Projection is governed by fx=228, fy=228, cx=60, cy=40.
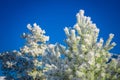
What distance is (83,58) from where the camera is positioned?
9102 millimetres

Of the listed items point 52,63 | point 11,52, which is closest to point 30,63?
point 11,52

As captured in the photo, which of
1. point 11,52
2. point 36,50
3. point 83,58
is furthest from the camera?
point 11,52

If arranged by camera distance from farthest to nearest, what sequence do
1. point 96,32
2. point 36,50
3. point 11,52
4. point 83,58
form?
1. point 11,52
2. point 36,50
3. point 96,32
4. point 83,58

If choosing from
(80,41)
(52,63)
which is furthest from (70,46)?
(52,63)

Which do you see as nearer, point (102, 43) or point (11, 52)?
point (102, 43)

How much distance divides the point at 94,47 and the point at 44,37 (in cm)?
1586

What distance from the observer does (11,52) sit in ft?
85.3

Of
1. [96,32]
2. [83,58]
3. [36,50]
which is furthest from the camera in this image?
[36,50]

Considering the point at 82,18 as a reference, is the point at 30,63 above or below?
above

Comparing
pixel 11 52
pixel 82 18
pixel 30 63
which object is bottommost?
pixel 82 18

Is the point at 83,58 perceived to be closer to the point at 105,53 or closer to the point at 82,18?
the point at 105,53

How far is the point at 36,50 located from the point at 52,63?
14.0m

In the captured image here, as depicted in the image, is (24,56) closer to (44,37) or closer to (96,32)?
(44,37)

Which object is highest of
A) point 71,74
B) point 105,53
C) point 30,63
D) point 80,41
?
point 30,63
